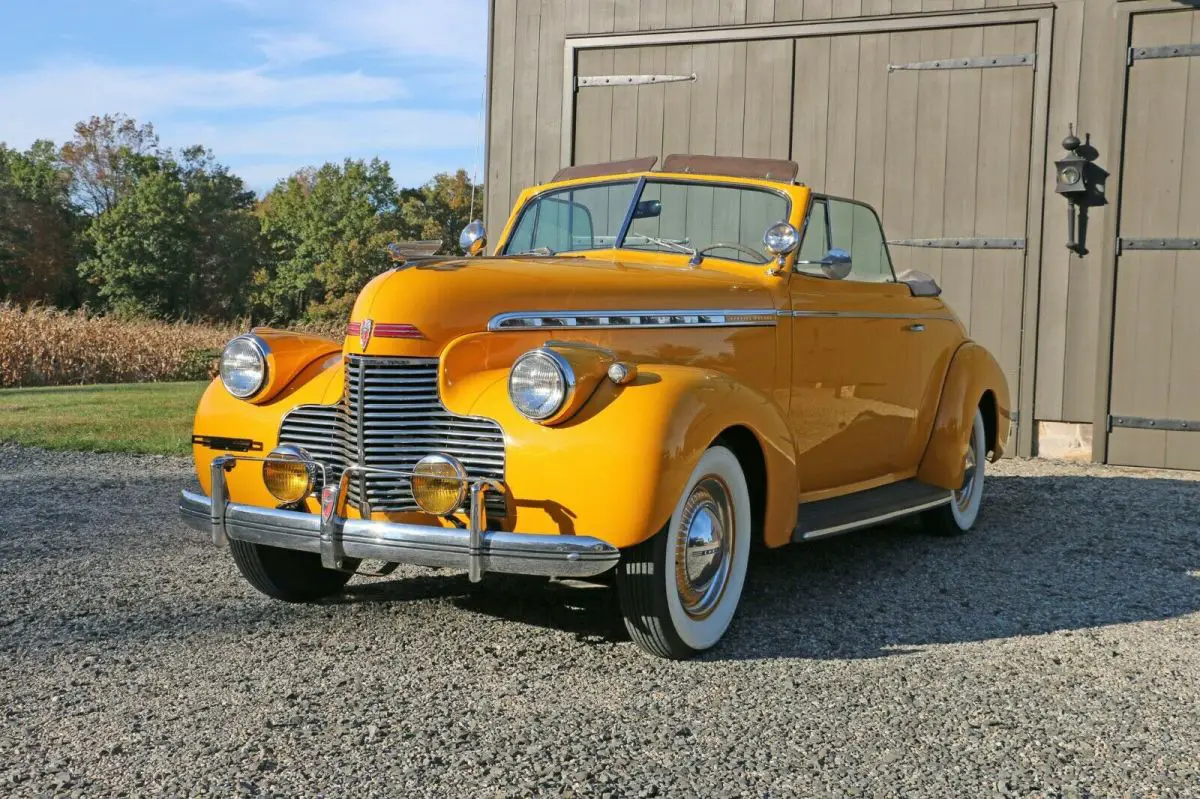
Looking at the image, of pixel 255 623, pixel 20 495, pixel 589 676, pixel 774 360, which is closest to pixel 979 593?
pixel 774 360

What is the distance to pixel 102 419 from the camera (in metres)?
9.84

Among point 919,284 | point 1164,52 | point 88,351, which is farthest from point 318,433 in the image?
point 88,351

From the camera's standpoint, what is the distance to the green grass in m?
8.58

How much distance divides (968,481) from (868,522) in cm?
179

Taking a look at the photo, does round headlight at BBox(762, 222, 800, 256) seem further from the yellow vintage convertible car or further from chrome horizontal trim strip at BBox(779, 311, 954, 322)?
chrome horizontal trim strip at BBox(779, 311, 954, 322)

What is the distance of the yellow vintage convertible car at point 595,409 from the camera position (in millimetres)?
3352

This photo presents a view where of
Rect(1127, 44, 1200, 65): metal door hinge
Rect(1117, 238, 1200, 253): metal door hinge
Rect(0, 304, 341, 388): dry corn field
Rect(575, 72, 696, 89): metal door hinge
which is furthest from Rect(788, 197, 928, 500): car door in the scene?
Rect(0, 304, 341, 388): dry corn field

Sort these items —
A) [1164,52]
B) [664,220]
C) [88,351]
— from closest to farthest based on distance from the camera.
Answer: [664,220] → [1164,52] → [88,351]

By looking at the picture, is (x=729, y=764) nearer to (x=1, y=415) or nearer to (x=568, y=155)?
(x=568, y=155)

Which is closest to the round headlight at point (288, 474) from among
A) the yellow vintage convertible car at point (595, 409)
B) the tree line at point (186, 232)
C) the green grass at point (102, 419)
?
the yellow vintage convertible car at point (595, 409)

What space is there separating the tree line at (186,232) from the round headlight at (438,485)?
38574 mm

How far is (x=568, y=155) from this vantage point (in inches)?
390

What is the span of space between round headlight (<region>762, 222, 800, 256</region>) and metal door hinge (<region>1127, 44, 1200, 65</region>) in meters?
5.00

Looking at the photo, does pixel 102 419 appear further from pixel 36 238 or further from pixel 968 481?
pixel 36 238
